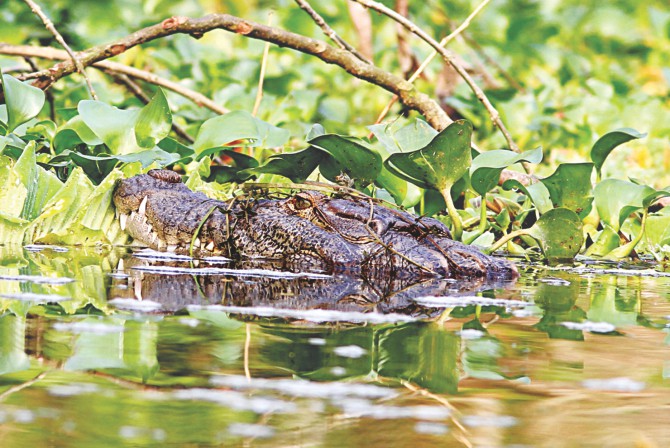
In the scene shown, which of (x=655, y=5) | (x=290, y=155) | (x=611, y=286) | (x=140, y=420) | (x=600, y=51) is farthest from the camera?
(x=655, y=5)

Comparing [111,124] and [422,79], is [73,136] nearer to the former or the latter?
[111,124]

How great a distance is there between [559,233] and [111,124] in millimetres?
1796

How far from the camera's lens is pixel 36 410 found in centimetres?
114

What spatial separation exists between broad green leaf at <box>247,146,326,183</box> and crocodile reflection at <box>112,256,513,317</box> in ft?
1.52

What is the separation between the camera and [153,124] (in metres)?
3.79

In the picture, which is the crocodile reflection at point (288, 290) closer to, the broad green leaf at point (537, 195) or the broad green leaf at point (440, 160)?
the broad green leaf at point (440, 160)

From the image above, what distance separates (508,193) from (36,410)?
370cm

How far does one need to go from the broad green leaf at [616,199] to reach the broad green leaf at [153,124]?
69.9 inches

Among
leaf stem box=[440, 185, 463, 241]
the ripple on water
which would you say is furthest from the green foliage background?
the ripple on water

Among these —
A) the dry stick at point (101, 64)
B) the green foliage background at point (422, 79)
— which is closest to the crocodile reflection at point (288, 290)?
the green foliage background at point (422, 79)

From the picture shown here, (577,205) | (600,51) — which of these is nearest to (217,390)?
(577,205)

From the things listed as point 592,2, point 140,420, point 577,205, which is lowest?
point 140,420

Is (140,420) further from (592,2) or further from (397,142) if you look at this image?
(592,2)

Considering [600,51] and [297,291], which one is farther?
[600,51]
